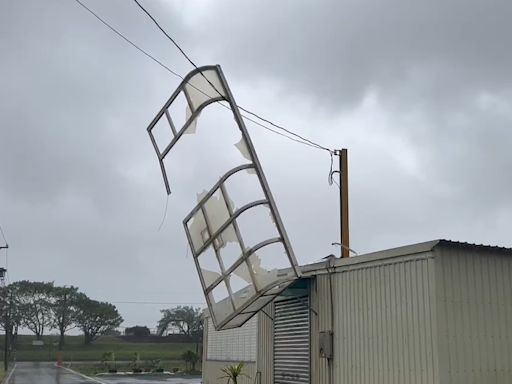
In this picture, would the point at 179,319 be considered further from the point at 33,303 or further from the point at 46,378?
the point at 46,378

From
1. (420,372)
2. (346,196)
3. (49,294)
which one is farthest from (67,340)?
(420,372)

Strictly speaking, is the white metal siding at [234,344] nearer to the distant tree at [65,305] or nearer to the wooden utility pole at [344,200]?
the wooden utility pole at [344,200]

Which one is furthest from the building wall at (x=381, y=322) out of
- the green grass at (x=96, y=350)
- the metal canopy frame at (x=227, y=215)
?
the green grass at (x=96, y=350)

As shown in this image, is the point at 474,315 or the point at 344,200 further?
the point at 344,200

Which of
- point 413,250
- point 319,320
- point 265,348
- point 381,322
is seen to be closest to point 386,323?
point 381,322

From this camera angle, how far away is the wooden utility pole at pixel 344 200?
16064 mm

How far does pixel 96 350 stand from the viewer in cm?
8225

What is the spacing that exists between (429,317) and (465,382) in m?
1.05

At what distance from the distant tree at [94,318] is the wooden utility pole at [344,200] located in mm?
82798

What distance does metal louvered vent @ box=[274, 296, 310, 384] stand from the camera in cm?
1226

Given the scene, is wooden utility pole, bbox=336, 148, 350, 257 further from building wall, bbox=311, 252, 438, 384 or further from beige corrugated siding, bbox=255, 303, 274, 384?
building wall, bbox=311, 252, 438, 384

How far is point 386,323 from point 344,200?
23.0 ft

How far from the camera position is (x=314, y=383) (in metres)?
11.7

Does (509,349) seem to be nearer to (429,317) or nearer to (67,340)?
(429,317)
